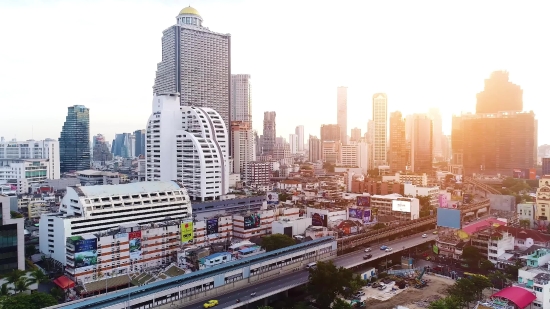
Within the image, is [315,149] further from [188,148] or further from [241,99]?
[188,148]

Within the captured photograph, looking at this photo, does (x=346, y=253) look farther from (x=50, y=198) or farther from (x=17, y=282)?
(x=50, y=198)

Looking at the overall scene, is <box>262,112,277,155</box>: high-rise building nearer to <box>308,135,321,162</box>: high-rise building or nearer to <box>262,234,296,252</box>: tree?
<box>308,135,321,162</box>: high-rise building

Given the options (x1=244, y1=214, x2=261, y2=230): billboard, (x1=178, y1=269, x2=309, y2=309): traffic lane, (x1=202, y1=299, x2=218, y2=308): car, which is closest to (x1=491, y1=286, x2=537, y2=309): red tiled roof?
(x1=178, y1=269, x2=309, y2=309): traffic lane

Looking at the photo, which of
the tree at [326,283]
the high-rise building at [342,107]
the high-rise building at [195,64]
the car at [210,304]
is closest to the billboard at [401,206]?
the tree at [326,283]

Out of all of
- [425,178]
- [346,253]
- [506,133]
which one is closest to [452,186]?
[425,178]

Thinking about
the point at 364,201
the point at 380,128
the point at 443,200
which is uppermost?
the point at 380,128

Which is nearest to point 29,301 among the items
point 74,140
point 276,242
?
point 276,242
